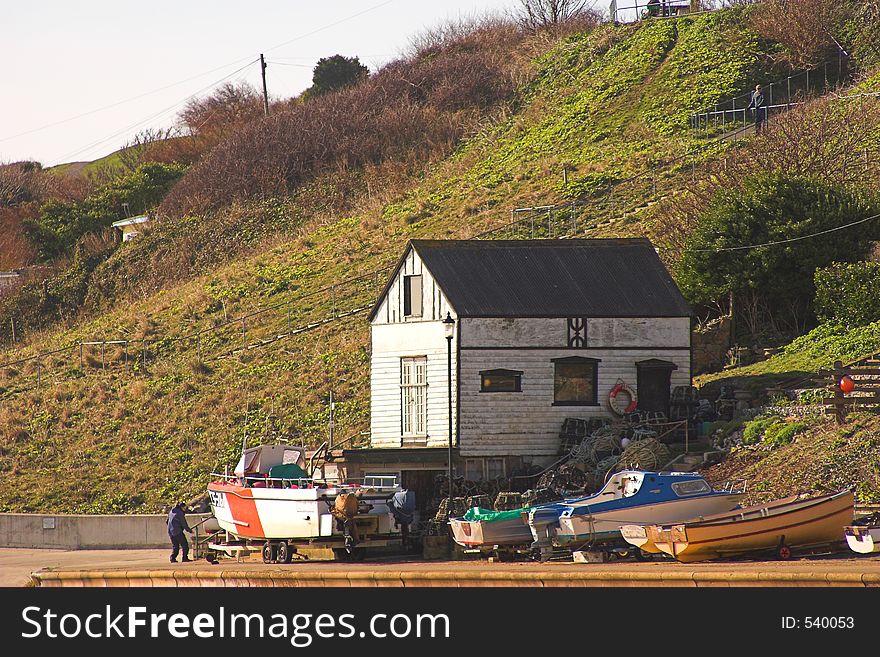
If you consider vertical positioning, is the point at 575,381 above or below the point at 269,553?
above

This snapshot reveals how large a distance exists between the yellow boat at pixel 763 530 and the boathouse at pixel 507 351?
11.0 m

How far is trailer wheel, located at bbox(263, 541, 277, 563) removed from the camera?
32.0 metres

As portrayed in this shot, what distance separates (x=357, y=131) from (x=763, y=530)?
222ft

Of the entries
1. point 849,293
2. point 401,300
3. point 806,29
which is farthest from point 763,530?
point 806,29

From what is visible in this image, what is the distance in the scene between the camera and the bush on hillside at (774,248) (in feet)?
149

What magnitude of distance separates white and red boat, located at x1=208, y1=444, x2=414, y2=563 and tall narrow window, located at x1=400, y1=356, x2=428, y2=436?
3.92 m

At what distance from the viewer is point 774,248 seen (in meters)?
45.5

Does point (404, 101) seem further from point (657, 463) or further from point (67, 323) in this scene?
point (657, 463)

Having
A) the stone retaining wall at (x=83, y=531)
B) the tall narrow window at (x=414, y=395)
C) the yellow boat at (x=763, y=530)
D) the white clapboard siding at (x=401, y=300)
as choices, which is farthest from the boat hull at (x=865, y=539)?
the stone retaining wall at (x=83, y=531)

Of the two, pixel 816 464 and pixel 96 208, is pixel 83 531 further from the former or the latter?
pixel 96 208

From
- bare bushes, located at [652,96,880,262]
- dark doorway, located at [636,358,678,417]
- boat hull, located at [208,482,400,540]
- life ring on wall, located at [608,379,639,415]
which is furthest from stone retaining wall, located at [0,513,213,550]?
bare bushes, located at [652,96,880,262]

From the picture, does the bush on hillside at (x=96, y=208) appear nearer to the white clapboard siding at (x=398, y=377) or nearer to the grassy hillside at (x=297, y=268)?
the grassy hillside at (x=297, y=268)

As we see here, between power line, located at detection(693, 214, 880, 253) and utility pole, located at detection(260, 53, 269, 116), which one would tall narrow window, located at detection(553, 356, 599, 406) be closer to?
power line, located at detection(693, 214, 880, 253)
